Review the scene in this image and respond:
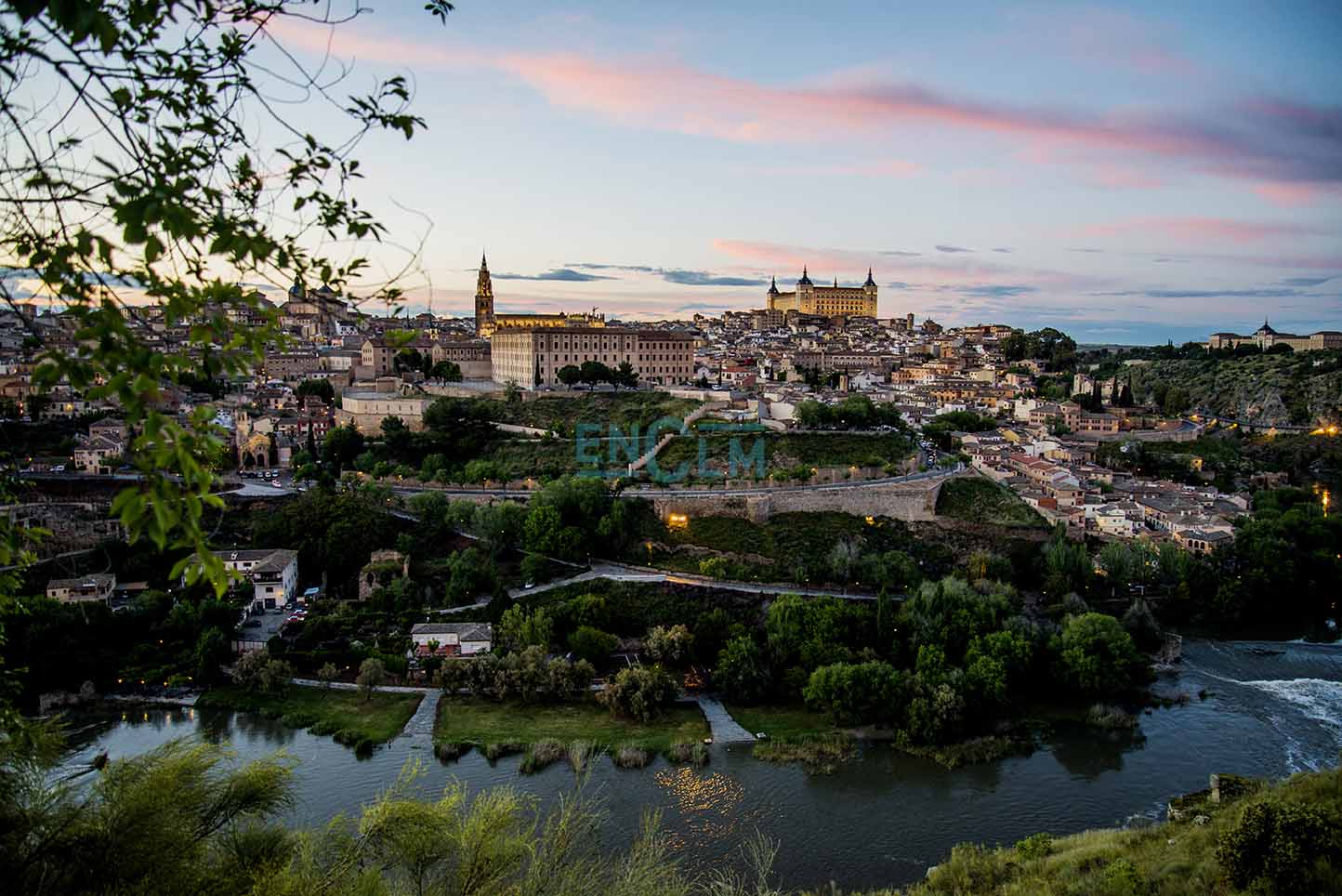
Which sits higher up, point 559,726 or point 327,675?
point 327,675

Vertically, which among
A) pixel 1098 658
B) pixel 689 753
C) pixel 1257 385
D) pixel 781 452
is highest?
pixel 1257 385

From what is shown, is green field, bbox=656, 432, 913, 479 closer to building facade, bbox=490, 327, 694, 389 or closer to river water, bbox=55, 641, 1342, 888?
river water, bbox=55, 641, 1342, 888

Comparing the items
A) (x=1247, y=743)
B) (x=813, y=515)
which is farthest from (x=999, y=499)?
(x=1247, y=743)

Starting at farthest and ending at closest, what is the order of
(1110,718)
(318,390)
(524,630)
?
(318,390), (524,630), (1110,718)

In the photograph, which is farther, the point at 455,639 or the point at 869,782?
the point at 455,639

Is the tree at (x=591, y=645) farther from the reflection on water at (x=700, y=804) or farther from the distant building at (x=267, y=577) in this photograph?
the distant building at (x=267, y=577)

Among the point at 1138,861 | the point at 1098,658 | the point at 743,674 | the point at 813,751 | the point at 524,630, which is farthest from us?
the point at 524,630

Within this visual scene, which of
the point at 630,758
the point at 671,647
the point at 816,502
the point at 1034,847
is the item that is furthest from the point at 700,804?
the point at 816,502

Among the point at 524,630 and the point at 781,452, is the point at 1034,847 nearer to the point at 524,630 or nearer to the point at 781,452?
the point at 524,630
